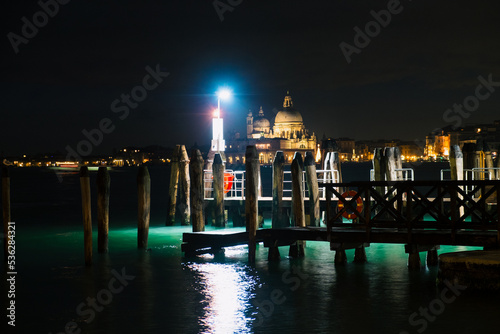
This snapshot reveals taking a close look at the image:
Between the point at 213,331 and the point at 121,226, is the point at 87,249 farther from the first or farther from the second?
the point at 121,226

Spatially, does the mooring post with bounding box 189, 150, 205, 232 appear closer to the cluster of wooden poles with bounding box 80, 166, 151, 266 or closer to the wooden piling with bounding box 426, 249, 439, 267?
the cluster of wooden poles with bounding box 80, 166, 151, 266

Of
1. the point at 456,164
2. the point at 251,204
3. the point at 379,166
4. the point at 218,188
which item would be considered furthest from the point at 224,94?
the point at 251,204

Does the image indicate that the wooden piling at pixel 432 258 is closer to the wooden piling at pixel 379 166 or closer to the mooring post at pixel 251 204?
the mooring post at pixel 251 204

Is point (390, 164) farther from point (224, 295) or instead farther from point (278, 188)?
point (224, 295)

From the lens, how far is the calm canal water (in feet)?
40.4

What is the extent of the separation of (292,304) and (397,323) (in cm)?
236

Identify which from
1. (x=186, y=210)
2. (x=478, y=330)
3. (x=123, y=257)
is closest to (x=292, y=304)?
(x=478, y=330)

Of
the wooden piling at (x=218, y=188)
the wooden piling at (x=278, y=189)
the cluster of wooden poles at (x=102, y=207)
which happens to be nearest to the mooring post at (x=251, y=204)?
the wooden piling at (x=278, y=189)

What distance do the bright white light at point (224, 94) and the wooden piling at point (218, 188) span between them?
8753mm

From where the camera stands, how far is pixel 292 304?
13.9 meters

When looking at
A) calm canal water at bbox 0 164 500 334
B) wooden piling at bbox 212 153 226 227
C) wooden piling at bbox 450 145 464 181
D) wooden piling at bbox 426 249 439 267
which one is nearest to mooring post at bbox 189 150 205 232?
calm canal water at bbox 0 164 500 334

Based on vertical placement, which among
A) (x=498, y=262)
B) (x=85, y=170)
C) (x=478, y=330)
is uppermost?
(x=85, y=170)

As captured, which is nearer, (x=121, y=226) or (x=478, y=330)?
(x=478, y=330)

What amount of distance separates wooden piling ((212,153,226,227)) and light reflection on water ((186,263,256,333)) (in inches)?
224
